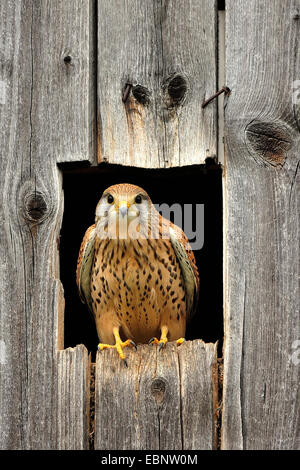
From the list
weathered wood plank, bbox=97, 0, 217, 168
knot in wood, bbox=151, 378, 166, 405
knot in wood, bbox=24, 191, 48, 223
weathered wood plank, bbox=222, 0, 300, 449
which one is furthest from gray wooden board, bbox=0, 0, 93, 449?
weathered wood plank, bbox=222, 0, 300, 449

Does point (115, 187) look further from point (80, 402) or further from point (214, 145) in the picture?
point (80, 402)

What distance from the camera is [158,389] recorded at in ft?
13.6

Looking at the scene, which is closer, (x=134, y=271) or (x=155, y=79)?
(x=155, y=79)

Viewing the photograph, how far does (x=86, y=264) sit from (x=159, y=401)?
1.23 m

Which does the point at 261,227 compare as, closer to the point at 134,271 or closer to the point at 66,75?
the point at 134,271

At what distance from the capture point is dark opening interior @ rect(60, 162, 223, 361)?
608 centimetres

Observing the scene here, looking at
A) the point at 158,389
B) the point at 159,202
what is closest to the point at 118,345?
the point at 158,389

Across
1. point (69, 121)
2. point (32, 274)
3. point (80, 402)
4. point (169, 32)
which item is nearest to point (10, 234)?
point (32, 274)

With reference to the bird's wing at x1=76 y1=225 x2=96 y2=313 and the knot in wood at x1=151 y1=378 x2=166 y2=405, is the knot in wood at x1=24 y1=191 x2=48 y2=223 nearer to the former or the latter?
the bird's wing at x1=76 y1=225 x2=96 y2=313

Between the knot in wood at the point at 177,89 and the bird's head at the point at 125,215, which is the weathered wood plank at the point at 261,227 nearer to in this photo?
the knot in wood at the point at 177,89

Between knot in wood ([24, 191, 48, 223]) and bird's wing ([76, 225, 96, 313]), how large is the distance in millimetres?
611

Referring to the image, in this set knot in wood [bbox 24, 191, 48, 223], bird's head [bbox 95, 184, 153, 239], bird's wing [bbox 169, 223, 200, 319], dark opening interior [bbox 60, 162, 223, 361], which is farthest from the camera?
dark opening interior [bbox 60, 162, 223, 361]

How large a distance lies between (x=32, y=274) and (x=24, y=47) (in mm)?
1335

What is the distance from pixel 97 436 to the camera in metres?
4.12
